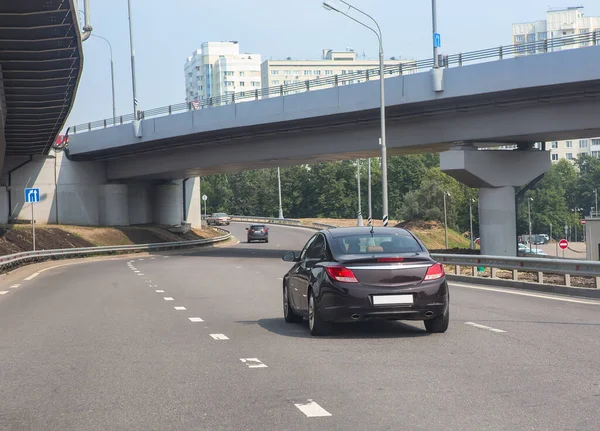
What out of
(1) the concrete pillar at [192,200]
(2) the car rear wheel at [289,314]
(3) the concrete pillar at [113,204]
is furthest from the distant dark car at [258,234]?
→ (2) the car rear wheel at [289,314]

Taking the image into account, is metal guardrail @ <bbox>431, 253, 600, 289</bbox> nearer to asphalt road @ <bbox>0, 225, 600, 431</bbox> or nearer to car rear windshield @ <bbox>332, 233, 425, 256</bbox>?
asphalt road @ <bbox>0, 225, 600, 431</bbox>

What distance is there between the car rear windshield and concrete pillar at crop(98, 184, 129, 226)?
5137 centimetres

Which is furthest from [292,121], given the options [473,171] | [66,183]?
[66,183]

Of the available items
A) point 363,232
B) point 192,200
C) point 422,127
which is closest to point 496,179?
point 422,127

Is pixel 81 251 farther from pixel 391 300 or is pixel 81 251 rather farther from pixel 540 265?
pixel 391 300

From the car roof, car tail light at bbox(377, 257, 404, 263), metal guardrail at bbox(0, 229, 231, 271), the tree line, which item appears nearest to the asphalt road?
car tail light at bbox(377, 257, 404, 263)

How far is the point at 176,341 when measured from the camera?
11.8 meters

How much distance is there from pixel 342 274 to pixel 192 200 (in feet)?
224

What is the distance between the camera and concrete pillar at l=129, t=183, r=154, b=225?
67.1 m

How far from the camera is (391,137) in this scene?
41.3 metres

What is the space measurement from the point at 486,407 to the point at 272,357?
11.2ft

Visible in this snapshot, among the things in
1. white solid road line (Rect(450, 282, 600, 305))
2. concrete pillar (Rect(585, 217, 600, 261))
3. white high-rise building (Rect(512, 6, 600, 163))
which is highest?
white high-rise building (Rect(512, 6, 600, 163))

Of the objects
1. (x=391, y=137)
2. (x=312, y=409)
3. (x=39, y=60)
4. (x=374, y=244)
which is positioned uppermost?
(x=39, y=60)

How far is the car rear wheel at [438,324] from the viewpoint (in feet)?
38.5
